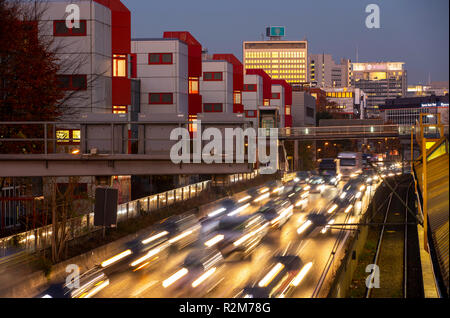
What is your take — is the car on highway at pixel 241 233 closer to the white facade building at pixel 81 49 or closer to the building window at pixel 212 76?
the white facade building at pixel 81 49

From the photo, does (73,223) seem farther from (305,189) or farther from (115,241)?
(305,189)

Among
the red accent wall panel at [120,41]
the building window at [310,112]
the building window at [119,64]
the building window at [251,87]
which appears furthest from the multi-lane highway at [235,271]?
the building window at [310,112]

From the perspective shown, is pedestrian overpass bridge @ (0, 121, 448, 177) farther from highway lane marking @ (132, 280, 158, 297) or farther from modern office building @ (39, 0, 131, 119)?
modern office building @ (39, 0, 131, 119)

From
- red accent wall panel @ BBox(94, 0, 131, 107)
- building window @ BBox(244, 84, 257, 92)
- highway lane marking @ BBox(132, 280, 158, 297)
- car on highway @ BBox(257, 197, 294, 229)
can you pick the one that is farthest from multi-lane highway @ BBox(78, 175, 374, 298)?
building window @ BBox(244, 84, 257, 92)

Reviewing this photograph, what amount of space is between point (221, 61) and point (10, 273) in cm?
4568

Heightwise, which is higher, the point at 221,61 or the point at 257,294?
the point at 221,61

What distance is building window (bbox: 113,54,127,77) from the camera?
41.4 meters

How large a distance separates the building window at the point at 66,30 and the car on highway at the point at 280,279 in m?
21.8

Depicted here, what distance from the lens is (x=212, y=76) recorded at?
210 ft

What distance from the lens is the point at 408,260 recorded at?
28.4 m

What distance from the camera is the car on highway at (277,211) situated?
35219mm

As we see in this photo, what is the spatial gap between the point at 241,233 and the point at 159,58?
23.1m

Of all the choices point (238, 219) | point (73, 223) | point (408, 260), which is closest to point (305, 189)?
point (238, 219)

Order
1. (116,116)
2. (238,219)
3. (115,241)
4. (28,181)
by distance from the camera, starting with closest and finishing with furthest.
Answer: (116,116) → (115,241) → (28,181) → (238,219)
